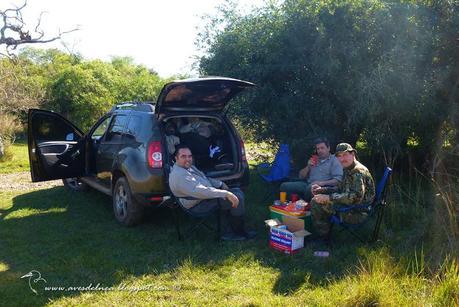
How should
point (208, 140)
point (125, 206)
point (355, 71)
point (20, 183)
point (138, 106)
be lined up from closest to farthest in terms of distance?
1. point (125, 206)
2. point (138, 106)
3. point (208, 140)
4. point (355, 71)
5. point (20, 183)

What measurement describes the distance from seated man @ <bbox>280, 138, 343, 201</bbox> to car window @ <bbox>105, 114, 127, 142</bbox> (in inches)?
98.6

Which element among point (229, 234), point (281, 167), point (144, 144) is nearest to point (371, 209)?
point (229, 234)

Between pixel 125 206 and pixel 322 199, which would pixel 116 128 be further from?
pixel 322 199

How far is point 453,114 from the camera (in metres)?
6.14

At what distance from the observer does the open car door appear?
643 centimetres

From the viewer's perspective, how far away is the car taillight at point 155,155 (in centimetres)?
494

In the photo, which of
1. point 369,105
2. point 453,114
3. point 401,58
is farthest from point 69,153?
point 453,114

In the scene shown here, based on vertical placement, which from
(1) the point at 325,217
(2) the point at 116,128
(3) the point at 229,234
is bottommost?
(3) the point at 229,234

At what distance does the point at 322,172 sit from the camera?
18.1ft

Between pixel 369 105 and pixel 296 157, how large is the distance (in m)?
1.56

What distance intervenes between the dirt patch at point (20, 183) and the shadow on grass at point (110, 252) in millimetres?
1837

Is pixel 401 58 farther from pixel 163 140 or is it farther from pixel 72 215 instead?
pixel 72 215

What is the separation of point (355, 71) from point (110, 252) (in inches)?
169
